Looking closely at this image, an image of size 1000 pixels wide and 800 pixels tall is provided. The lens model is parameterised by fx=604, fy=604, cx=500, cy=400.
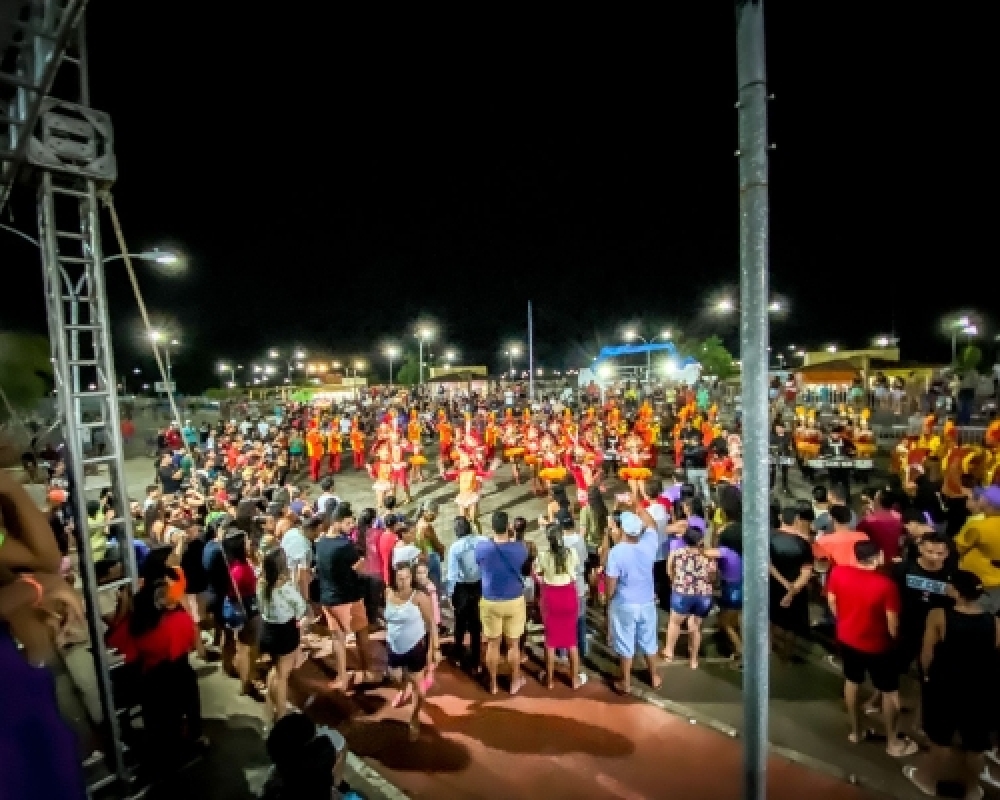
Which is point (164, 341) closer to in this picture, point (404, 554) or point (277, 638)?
point (404, 554)

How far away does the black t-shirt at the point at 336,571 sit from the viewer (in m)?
5.93

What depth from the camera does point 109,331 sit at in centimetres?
464

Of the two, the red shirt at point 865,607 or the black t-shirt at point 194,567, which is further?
the black t-shirt at point 194,567

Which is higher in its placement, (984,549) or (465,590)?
(984,549)

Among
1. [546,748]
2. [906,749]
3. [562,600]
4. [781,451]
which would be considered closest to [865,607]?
[906,749]

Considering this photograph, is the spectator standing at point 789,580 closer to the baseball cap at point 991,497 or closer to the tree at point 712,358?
the baseball cap at point 991,497

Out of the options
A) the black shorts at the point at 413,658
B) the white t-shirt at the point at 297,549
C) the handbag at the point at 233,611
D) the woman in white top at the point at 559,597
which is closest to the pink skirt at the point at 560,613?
the woman in white top at the point at 559,597

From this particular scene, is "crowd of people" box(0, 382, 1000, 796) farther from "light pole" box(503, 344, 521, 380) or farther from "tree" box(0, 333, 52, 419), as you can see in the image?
"light pole" box(503, 344, 521, 380)

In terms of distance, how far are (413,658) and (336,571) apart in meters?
1.23

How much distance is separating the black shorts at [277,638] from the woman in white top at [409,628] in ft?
2.88

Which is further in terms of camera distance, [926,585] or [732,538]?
[732,538]

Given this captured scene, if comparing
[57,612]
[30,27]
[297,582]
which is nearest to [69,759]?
[57,612]

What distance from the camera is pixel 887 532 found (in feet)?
20.6

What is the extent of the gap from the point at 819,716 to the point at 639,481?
603 cm
